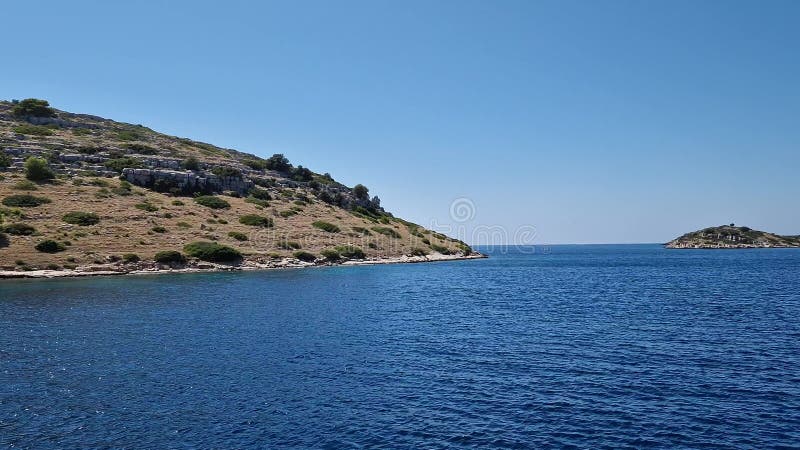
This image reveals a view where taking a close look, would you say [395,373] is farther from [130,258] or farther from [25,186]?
[25,186]

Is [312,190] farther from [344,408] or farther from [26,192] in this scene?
[344,408]

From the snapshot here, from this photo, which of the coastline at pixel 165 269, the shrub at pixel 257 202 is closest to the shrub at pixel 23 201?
the coastline at pixel 165 269

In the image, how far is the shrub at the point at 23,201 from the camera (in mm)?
93000

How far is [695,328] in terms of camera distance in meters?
Result: 41.5

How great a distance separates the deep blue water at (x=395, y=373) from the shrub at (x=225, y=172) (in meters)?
86.3

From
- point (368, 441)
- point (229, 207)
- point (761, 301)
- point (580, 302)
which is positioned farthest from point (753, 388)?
point (229, 207)

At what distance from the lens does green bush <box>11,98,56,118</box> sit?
15100 centimetres

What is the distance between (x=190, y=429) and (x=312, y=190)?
478ft

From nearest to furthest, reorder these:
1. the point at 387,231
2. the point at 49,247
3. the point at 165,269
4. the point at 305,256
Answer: the point at 49,247
the point at 165,269
the point at 305,256
the point at 387,231

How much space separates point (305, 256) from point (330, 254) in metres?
6.80

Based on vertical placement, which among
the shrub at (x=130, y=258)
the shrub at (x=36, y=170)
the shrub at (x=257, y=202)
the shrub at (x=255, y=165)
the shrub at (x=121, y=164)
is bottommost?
the shrub at (x=130, y=258)

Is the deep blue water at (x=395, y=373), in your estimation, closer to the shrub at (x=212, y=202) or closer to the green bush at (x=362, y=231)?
the shrub at (x=212, y=202)

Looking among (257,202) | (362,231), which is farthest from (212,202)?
(362,231)

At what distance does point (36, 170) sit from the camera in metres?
108
